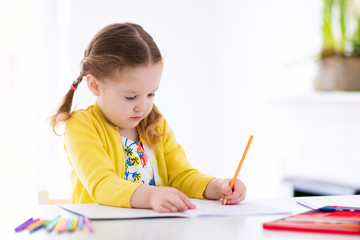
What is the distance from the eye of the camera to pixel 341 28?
2.49 meters

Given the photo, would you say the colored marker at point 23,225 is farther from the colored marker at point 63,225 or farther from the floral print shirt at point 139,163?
the floral print shirt at point 139,163

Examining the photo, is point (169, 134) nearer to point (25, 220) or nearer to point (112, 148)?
point (112, 148)

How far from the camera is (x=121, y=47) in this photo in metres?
1.14

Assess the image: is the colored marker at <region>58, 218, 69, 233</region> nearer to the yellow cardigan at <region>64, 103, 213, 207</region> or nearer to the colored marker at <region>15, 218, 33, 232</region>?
the colored marker at <region>15, 218, 33, 232</region>

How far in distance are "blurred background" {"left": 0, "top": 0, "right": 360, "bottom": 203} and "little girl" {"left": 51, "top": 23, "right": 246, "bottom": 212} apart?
150cm

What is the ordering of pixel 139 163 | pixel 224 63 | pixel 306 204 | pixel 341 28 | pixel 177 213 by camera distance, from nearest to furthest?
pixel 177 213 → pixel 306 204 → pixel 139 163 → pixel 341 28 → pixel 224 63

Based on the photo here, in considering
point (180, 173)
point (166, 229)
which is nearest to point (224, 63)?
point (180, 173)

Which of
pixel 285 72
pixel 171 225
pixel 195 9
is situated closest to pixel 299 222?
pixel 171 225

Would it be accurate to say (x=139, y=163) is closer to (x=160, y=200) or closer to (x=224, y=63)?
(x=160, y=200)

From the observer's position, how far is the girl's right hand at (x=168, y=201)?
2.89 ft

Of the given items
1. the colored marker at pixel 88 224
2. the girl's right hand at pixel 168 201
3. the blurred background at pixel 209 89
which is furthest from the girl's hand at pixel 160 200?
the blurred background at pixel 209 89

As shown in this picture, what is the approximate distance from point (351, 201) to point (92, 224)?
0.60m

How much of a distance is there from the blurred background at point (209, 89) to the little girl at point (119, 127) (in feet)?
4.93

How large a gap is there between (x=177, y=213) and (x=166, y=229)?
10cm
